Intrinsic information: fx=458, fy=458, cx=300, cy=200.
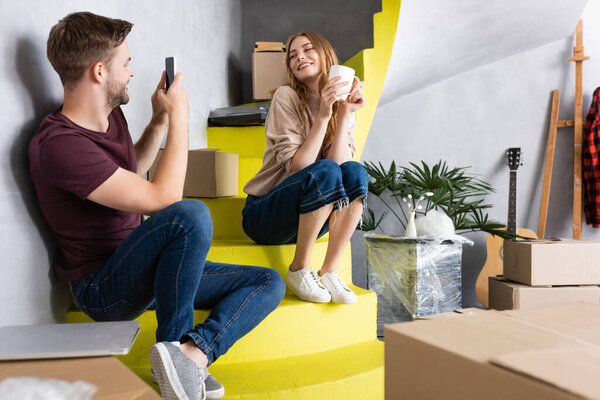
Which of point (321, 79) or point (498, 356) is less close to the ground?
point (321, 79)

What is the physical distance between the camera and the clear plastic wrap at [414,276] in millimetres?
2523

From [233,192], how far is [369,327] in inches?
31.4

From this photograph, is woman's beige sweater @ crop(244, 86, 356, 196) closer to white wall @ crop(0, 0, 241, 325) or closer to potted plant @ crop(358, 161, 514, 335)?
white wall @ crop(0, 0, 241, 325)

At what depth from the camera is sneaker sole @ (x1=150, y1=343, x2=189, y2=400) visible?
3.03 ft

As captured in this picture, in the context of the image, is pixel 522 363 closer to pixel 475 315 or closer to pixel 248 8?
pixel 475 315

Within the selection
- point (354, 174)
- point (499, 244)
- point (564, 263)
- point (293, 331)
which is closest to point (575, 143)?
point (499, 244)

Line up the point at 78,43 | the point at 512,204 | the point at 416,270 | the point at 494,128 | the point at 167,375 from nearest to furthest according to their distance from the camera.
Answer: the point at 167,375, the point at 78,43, the point at 416,270, the point at 512,204, the point at 494,128

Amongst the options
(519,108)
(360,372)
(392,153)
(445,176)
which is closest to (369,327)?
(360,372)

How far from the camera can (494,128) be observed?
11.0ft

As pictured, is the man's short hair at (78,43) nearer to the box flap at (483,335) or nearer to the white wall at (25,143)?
the white wall at (25,143)

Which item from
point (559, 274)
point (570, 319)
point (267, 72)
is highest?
point (267, 72)

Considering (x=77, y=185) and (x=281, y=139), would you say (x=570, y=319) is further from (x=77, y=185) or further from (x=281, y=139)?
(x=281, y=139)

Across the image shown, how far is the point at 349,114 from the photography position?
1.61m

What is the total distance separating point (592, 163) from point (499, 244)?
83 centimetres
